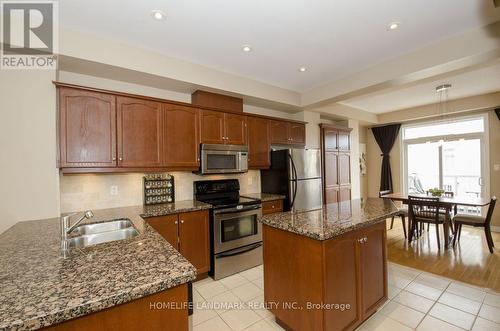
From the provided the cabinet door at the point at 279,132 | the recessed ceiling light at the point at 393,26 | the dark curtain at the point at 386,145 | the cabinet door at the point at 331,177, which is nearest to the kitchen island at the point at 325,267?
the recessed ceiling light at the point at 393,26

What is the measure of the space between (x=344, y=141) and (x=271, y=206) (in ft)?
8.66

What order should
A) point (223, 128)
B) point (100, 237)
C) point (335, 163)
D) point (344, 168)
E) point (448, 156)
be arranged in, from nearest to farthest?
1. point (100, 237)
2. point (223, 128)
3. point (335, 163)
4. point (344, 168)
5. point (448, 156)

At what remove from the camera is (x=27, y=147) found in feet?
6.86

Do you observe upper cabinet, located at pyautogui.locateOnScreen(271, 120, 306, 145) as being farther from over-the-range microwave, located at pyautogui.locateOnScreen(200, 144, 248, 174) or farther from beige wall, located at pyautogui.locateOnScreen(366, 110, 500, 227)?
beige wall, located at pyautogui.locateOnScreen(366, 110, 500, 227)

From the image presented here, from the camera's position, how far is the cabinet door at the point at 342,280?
1601 millimetres

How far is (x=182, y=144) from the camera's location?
2953 millimetres

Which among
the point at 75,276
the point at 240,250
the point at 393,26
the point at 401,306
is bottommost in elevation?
the point at 401,306

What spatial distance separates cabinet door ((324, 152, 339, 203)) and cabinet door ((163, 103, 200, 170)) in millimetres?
2703

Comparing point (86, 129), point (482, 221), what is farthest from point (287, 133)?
point (482, 221)

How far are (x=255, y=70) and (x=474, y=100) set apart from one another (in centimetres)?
470

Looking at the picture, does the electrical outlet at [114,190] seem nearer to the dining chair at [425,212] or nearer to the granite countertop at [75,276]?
the granite countertop at [75,276]

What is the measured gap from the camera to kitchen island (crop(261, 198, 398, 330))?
1.60 m

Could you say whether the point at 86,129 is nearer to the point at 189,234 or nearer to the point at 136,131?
the point at 136,131

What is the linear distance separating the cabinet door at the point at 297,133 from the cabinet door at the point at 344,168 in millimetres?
1117
